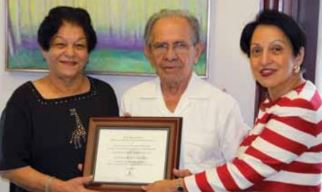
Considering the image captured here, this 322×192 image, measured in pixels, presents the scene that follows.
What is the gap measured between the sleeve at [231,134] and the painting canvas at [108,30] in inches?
16.8

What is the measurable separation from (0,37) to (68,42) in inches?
20.5

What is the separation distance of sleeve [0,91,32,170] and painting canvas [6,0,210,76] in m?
0.42

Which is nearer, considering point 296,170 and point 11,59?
point 296,170

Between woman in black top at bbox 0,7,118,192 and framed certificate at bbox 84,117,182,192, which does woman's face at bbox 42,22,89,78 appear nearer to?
woman in black top at bbox 0,7,118,192

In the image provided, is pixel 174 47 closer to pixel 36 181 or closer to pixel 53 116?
pixel 53 116

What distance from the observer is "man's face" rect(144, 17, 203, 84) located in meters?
1.80

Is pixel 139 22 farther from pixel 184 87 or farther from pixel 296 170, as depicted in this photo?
pixel 296 170

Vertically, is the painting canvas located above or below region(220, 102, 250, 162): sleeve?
above

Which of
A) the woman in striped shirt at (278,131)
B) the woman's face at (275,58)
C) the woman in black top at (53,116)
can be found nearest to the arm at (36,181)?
the woman in black top at (53,116)

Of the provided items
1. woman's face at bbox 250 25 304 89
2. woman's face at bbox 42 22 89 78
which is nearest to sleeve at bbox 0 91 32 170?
woman's face at bbox 42 22 89 78

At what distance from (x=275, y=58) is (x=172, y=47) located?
0.42 meters

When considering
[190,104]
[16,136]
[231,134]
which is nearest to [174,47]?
[190,104]

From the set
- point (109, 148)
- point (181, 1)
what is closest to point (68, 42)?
point (109, 148)

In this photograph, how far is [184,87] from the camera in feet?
6.23
